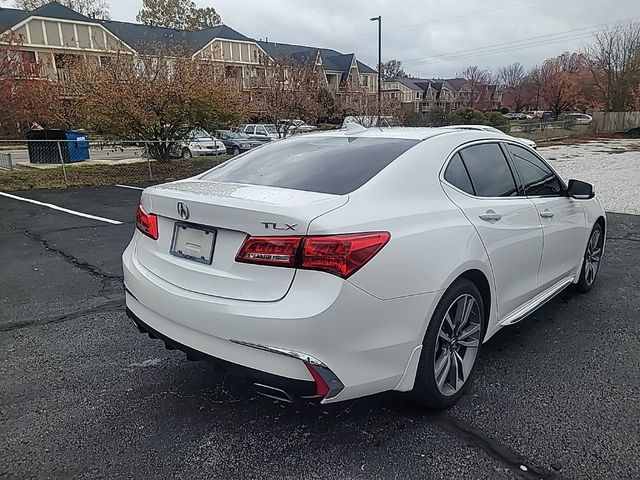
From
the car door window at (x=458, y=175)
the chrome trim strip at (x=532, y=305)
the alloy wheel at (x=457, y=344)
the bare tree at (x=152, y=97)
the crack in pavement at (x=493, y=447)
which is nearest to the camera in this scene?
the crack in pavement at (x=493, y=447)

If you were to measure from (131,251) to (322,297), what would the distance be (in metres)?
1.48

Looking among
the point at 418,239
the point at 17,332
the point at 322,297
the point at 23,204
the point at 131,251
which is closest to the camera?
the point at 322,297

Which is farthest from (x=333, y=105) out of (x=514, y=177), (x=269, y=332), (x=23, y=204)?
(x=269, y=332)

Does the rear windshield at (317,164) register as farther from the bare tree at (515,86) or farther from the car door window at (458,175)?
the bare tree at (515,86)

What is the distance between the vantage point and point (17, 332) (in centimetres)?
380

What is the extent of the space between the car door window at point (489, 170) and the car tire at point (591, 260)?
1.54 m

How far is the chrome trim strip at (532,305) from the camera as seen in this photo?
3.27 meters

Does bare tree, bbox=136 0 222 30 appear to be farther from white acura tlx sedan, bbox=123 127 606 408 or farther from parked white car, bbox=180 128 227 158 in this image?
white acura tlx sedan, bbox=123 127 606 408

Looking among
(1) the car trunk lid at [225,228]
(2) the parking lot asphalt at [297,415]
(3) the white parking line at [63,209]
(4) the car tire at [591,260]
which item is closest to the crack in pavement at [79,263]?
(2) the parking lot asphalt at [297,415]

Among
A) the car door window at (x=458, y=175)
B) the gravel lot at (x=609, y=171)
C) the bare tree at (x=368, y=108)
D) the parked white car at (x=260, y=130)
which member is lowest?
the gravel lot at (x=609, y=171)

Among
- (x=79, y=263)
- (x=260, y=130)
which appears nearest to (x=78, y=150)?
(x=260, y=130)

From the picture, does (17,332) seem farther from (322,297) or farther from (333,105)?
(333,105)

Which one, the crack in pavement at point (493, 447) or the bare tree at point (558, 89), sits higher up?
the bare tree at point (558, 89)

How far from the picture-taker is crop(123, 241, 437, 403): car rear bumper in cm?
211
